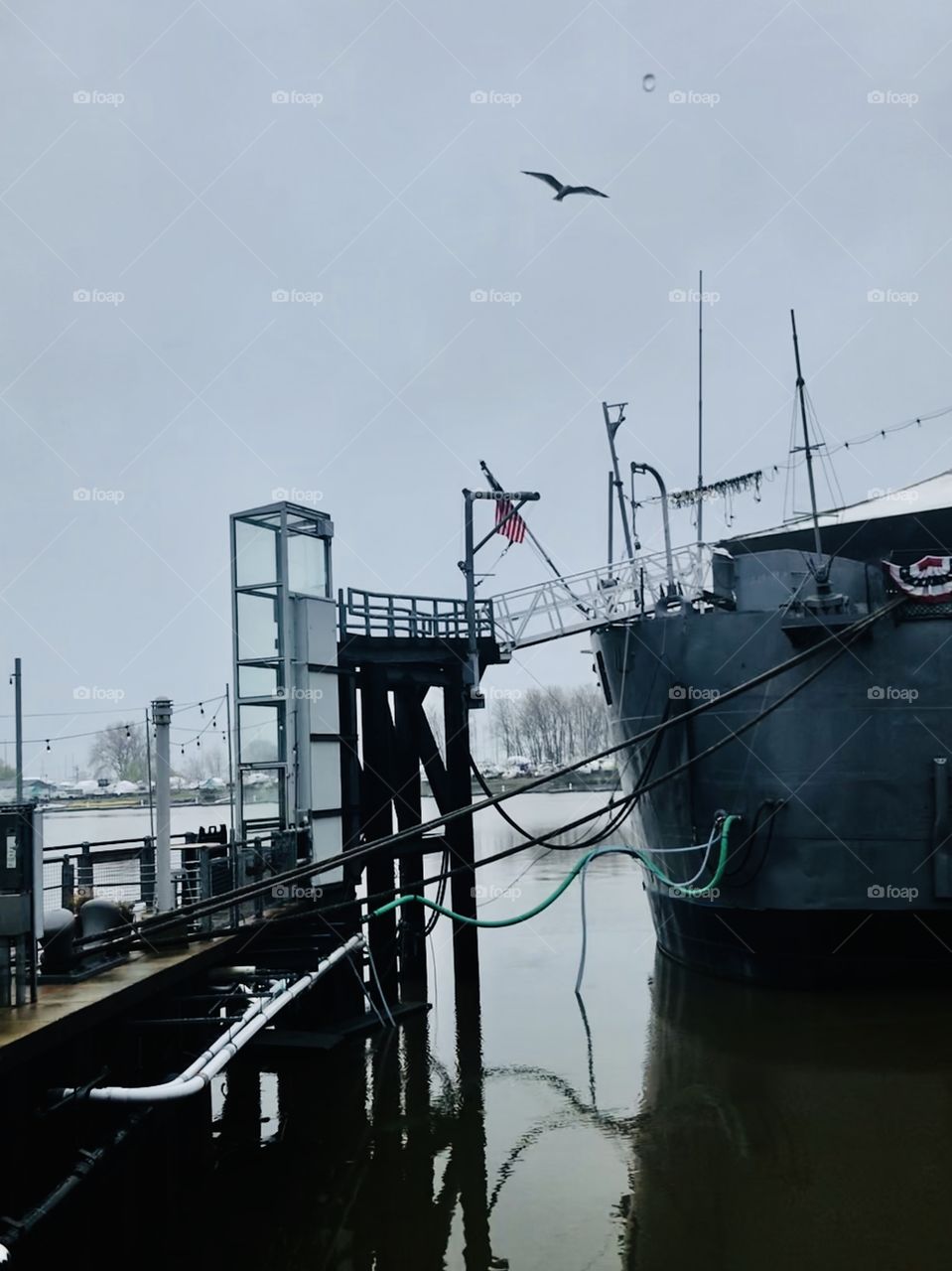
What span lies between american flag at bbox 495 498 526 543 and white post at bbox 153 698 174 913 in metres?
9.50

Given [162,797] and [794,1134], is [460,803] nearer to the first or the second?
[162,797]

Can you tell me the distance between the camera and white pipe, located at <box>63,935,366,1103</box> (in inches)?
304

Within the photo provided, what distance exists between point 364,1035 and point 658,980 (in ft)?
19.3

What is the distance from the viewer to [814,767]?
1592cm

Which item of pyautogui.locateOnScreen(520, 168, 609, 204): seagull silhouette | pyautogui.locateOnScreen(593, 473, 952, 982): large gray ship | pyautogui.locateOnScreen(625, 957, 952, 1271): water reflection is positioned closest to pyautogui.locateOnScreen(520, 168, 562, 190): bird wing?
pyautogui.locateOnScreen(520, 168, 609, 204): seagull silhouette

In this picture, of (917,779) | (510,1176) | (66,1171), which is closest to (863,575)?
(917,779)

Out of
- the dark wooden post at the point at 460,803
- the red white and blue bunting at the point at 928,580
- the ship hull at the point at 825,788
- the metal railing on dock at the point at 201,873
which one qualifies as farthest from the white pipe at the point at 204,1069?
the red white and blue bunting at the point at 928,580

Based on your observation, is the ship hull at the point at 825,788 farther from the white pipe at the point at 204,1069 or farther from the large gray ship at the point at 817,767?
the white pipe at the point at 204,1069

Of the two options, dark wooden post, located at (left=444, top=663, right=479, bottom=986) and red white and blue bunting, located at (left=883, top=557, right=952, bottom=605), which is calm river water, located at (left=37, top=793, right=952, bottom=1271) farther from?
red white and blue bunting, located at (left=883, top=557, right=952, bottom=605)

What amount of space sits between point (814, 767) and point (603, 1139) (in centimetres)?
664

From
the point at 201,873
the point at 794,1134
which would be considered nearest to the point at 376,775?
the point at 201,873

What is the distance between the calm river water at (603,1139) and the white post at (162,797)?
2.71 meters

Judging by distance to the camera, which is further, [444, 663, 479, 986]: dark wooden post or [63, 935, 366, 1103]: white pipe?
[444, 663, 479, 986]: dark wooden post

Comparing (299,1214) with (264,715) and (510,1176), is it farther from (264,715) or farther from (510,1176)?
(264,715)
